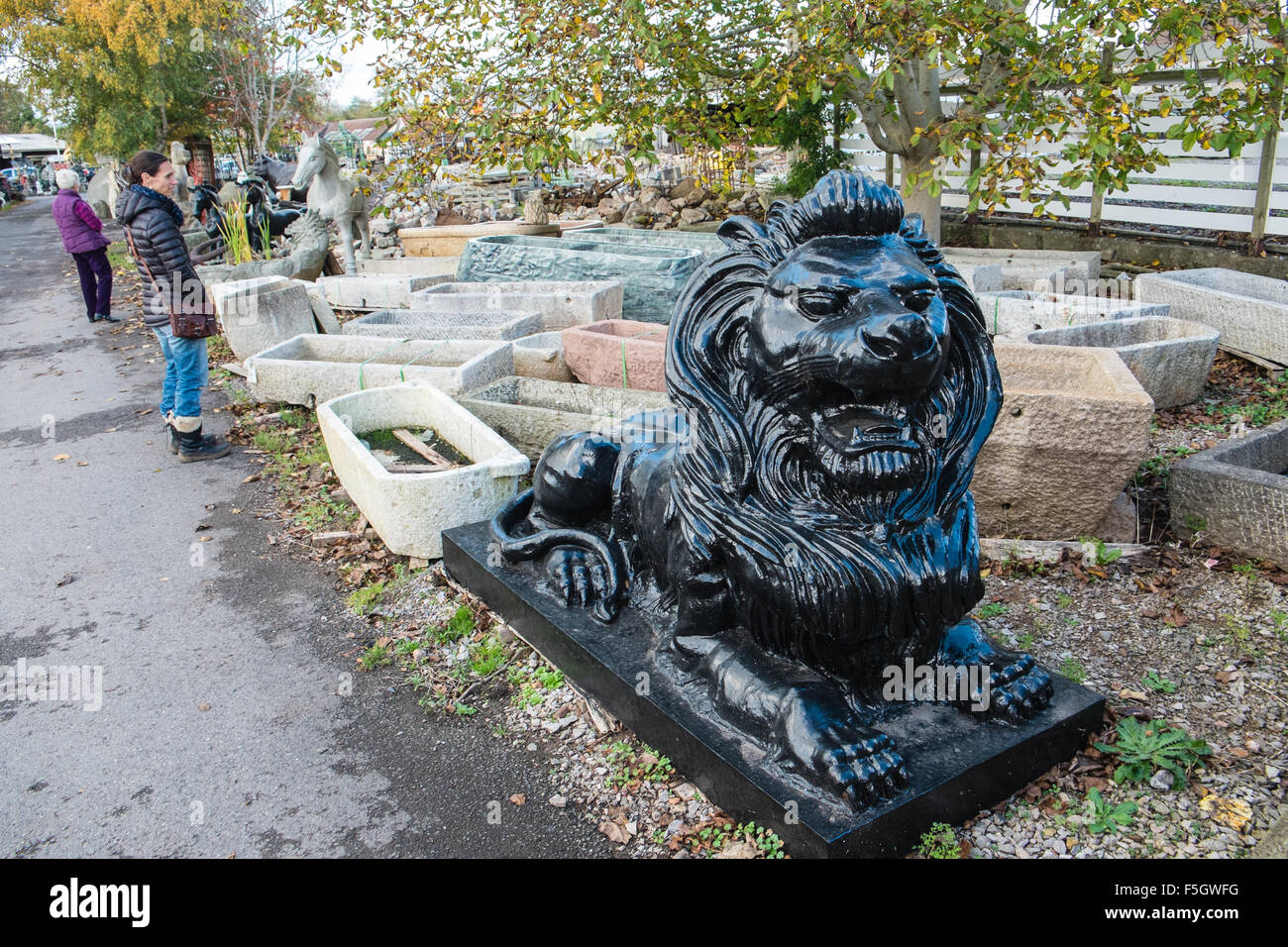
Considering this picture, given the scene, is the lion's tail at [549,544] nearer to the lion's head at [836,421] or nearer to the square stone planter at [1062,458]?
the lion's head at [836,421]

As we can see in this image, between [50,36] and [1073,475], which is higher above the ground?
[50,36]

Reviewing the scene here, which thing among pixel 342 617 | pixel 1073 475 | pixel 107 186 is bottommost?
pixel 342 617

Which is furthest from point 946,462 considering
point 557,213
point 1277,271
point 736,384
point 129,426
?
point 557,213

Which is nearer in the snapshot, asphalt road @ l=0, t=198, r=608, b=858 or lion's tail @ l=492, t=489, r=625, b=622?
asphalt road @ l=0, t=198, r=608, b=858

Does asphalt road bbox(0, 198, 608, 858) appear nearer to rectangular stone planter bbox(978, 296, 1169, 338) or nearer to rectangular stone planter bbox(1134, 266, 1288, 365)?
rectangular stone planter bbox(978, 296, 1169, 338)

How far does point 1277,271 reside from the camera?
834 cm

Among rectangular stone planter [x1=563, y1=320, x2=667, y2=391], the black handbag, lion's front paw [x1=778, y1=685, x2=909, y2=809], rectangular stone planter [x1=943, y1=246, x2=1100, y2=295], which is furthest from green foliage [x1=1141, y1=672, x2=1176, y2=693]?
the black handbag

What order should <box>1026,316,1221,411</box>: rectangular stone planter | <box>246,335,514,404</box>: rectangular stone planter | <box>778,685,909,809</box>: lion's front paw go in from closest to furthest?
<box>778,685,909,809</box>: lion's front paw < <box>1026,316,1221,411</box>: rectangular stone planter < <box>246,335,514,404</box>: rectangular stone planter

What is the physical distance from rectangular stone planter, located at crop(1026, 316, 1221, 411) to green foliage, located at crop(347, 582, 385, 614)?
3.78m

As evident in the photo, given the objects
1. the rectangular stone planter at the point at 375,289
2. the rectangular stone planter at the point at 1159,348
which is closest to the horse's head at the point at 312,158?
the rectangular stone planter at the point at 375,289

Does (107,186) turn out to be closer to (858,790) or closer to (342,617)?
(342,617)

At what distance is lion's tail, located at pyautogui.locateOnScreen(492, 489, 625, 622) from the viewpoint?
3146 millimetres

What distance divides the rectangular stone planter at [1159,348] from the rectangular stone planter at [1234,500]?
1205 millimetres

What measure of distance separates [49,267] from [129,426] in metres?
13.1
